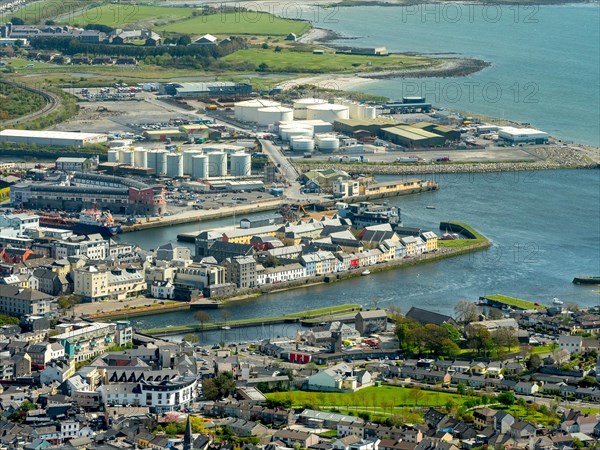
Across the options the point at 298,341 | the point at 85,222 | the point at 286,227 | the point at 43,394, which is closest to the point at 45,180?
the point at 85,222

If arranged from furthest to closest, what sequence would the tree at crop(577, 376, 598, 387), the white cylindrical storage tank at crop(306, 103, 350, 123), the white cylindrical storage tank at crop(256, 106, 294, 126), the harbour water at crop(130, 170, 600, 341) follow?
the white cylindrical storage tank at crop(306, 103, 350, 123) < the white cylindrical storage tank at crop(256, 106, 294, 126) < the harbour water at crop(130, 170, 600, 341) < the tree at crop(577, 376, 598, 387)

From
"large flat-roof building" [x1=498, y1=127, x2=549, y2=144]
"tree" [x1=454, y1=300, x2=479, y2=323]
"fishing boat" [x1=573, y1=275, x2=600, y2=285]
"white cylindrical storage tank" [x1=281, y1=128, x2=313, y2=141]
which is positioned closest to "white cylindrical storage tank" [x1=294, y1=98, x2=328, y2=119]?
"white cylindrical storage tank" [x1=281, y1=128, x2=313, y2=141]

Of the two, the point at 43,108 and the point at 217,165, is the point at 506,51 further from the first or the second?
the point at 217,165

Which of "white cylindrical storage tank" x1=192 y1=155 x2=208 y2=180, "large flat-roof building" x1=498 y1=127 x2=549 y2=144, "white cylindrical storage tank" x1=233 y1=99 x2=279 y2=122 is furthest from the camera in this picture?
"white cylindrical storage tank" x1=233 y1=99 x2=279 y2=122

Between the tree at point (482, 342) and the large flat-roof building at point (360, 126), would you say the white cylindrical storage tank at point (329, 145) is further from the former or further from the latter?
the tree at point (482, 342)

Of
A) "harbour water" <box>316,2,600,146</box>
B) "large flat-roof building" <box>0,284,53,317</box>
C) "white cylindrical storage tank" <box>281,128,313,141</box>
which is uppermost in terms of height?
"large flat-roof building" <box>0,284,53,317</box>

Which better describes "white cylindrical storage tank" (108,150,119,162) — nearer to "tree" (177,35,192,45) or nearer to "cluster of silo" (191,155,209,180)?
"cluster of silo" (191,155,209,180)
